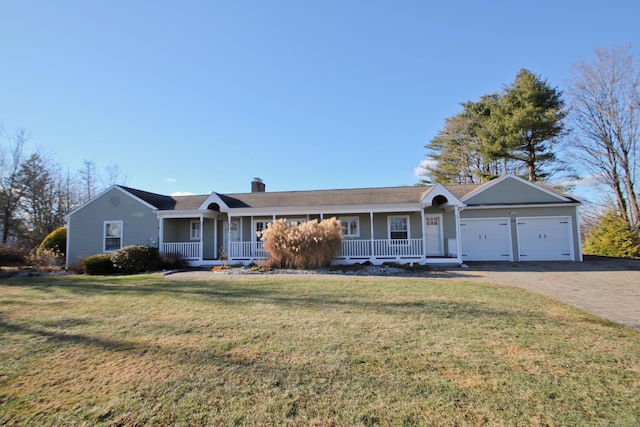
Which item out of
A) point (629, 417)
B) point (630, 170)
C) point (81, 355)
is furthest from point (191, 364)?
point (630, 170)

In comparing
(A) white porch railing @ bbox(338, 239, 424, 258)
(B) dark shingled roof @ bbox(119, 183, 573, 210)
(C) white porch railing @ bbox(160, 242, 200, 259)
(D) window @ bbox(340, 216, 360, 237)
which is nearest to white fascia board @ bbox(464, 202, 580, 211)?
(B) dark shingled roof @ bbox(119, 183, 573, 210)

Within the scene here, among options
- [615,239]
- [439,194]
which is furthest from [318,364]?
[615,239]

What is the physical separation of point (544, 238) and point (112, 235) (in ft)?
74.0

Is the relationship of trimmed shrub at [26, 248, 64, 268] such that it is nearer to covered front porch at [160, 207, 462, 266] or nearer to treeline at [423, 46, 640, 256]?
covered front porch at [160, 207, 462, 266]

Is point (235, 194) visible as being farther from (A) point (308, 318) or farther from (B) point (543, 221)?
(B) point (543, 221)

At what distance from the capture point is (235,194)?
19203 mm

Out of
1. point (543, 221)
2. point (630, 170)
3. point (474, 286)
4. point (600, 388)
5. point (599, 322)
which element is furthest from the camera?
point (630, 170)

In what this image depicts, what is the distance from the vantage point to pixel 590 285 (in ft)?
29.3

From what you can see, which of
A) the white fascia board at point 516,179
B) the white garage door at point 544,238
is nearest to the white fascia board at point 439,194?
the white fascia board at point 516,179

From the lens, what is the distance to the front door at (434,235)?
54.0 ft

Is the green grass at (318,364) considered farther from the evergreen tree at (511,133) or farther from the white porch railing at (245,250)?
the evergreen tree at (511,133)

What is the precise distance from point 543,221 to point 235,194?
16708mm

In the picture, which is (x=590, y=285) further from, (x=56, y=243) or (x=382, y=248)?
(x=56, y=243)

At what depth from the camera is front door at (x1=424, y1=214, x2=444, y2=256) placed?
1647 centimetres
